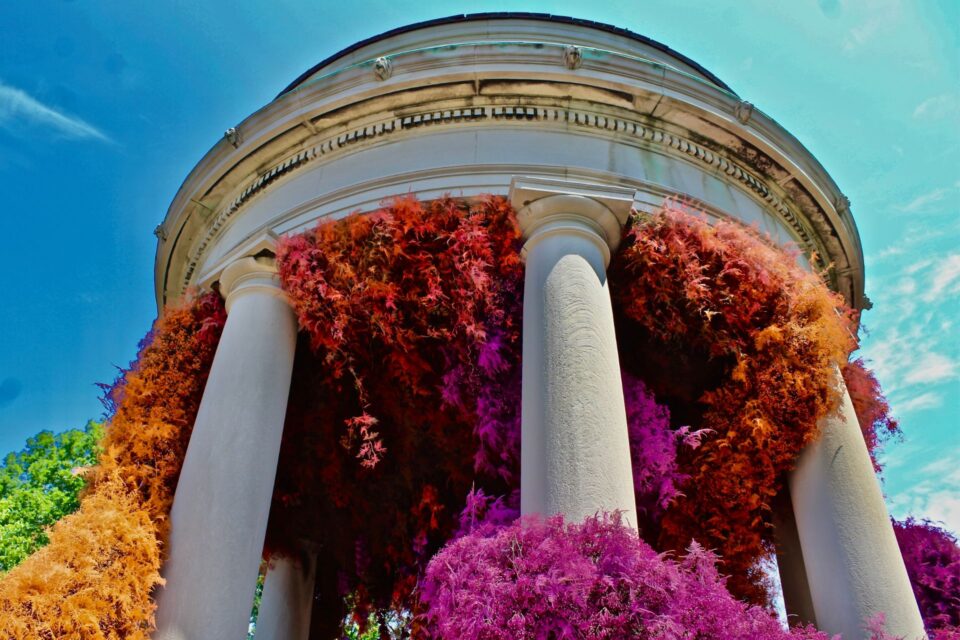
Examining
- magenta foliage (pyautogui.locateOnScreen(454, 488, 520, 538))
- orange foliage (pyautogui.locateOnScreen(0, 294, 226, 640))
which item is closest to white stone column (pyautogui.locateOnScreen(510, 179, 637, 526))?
magenta foliage (pyautogui.locateOnScreen(454, 488, 520, 538))

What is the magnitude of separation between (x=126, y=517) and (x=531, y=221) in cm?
747

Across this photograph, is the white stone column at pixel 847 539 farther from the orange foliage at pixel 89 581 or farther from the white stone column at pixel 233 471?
the orange foliage at pixel 89 581

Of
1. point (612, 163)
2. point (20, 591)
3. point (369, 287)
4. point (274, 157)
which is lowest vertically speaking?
point (20, 591)

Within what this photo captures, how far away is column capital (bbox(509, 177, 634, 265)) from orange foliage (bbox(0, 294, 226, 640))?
631 cm

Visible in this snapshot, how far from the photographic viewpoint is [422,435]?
42.8 feet

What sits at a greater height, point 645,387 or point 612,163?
point 612,163

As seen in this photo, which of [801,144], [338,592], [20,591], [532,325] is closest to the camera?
[20,591]

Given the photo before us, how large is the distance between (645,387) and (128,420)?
8.86 metres

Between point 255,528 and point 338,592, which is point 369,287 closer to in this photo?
point 255,528

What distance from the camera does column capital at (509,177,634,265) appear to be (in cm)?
1151

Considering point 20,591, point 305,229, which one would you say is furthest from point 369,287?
point 20,591

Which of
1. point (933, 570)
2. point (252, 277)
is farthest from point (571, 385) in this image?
point (933, 570)

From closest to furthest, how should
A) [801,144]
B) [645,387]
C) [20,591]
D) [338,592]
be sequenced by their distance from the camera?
1. [20,591]
2. [645,387]
3. [801,144]
4. [338,592]

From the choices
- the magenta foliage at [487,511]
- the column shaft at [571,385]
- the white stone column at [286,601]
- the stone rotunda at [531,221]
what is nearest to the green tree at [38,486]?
the white stone column at [286,601]
